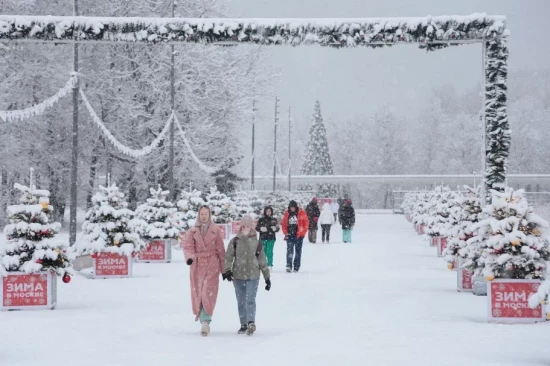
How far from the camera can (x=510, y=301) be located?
1414 centimetres

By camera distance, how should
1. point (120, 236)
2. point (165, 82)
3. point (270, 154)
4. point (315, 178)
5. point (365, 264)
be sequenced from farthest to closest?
1. point (270, 154)
2. point (315, 178)
3. point (165, 82)
4. point (365, 264)
5. point (120, 236)

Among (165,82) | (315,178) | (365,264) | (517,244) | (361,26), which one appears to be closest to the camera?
(517,244)

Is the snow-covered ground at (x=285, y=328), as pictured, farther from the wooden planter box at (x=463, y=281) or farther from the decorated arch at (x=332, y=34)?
the decorated arch at (x=332, y=34)

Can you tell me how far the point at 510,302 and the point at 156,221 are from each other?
15.8 metres

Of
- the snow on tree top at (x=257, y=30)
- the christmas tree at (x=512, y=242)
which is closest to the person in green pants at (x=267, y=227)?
the snow on tree top at (x=257, y=30)

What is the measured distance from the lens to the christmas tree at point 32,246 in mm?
15656

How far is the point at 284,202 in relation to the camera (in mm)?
59000

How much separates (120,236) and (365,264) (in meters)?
8.38

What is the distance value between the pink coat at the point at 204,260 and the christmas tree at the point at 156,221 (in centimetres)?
1414

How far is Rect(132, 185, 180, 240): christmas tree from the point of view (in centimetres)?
2756

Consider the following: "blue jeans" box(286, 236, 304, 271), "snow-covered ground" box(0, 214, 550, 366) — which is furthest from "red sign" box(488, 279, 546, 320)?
"blue jeans" box(286, 236, 304, 271)

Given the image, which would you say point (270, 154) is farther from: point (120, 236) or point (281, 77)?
point (120, 236)

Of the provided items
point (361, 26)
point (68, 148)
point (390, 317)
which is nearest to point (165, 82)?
point (68, 148)

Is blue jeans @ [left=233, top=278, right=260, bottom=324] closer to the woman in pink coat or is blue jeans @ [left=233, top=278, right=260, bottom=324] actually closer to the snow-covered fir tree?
the woman in pink coat
